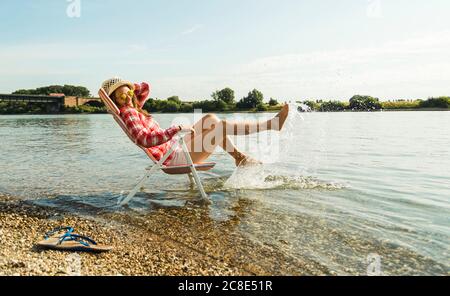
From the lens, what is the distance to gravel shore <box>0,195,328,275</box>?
Result: 3.89 m

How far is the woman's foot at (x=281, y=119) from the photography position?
620cm

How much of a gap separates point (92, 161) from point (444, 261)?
10736 mm

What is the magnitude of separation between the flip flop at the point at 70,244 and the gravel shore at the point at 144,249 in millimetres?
80

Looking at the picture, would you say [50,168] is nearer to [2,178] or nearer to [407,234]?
[2,178]

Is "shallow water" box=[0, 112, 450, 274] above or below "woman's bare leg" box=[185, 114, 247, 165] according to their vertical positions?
below

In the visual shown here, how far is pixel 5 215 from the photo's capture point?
5871 millimetres

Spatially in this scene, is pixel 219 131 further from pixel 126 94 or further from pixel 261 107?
pixel 261 107

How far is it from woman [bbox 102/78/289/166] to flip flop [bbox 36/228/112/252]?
94.7 inches

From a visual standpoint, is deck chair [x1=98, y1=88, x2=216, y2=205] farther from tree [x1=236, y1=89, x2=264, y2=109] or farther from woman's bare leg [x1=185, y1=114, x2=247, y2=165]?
tree [x1=236, y1=89, x2=264, y2=109]

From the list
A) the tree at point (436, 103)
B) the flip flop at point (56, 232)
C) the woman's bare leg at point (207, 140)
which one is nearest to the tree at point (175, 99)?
the tree at point (436, 103)

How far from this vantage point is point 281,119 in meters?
6.27

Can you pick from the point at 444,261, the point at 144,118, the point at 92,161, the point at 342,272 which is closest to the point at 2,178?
the point at 92,161

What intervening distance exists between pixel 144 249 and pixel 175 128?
2.44 metres

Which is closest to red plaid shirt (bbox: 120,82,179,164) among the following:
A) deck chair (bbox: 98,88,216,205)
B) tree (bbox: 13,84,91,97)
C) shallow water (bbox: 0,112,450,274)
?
deck chair (bbox: 98,88,216,205)
